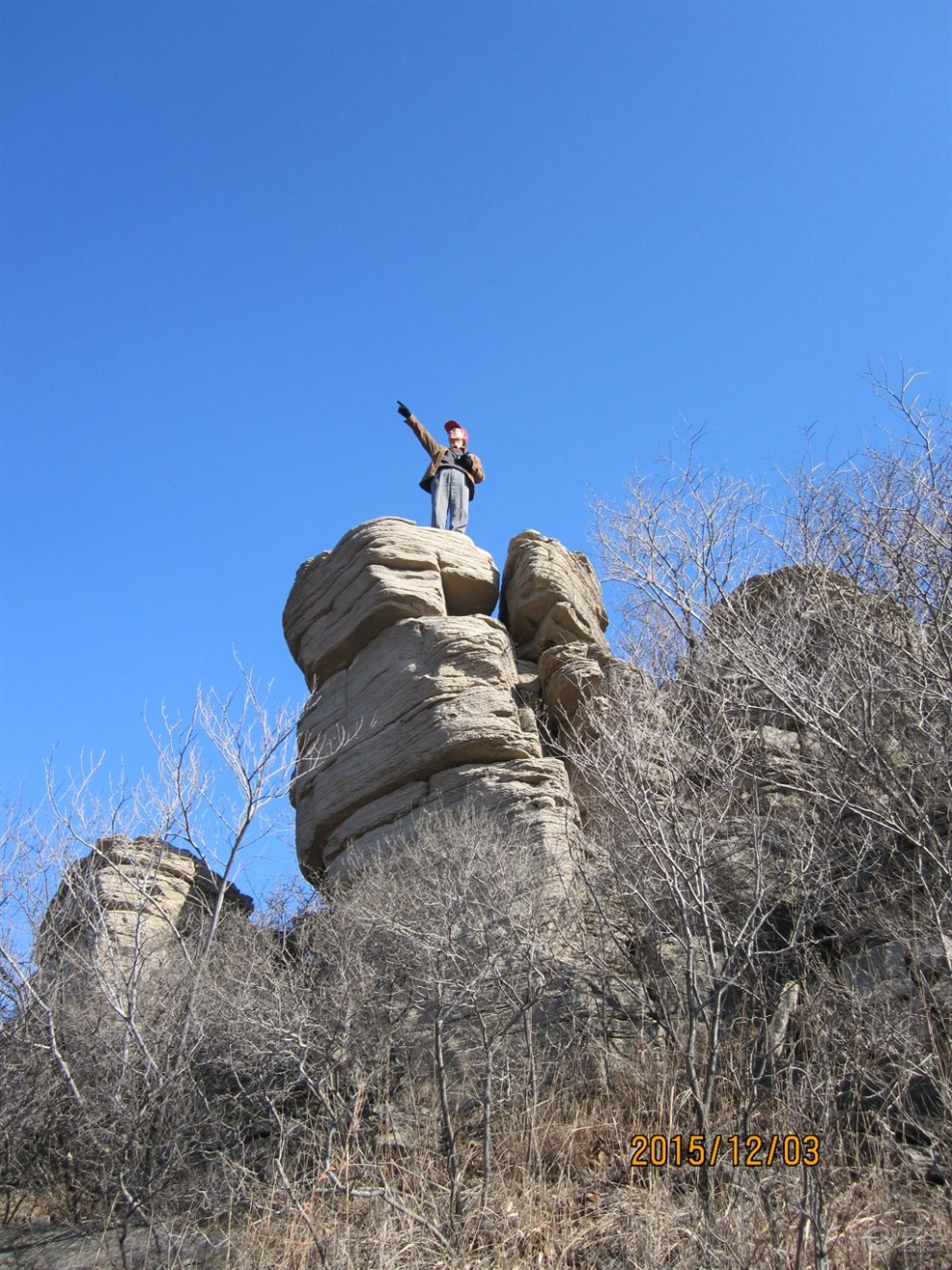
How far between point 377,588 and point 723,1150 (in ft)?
35.9

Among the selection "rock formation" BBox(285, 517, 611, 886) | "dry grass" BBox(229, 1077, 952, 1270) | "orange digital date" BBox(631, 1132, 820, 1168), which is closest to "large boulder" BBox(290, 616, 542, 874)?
"rock formation" BBox(285, 517, 611, 886)

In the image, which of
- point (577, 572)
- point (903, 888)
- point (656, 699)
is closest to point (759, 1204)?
point (903, 888)

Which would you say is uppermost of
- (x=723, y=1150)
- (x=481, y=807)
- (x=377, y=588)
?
(x=377, y=588)

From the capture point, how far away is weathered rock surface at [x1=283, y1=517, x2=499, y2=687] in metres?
17.1

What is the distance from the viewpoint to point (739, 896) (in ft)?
35.4

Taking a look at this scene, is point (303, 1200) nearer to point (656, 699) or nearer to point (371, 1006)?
point (371, 1006)

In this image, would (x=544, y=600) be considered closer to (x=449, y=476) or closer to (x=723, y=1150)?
(x=449, y=476)

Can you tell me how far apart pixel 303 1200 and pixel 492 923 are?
288 cm

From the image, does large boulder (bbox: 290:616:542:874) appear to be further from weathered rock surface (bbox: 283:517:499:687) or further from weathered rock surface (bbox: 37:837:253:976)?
weathered rock surface (bbox: 37:837:253:976)

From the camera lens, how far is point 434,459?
21.4 meters

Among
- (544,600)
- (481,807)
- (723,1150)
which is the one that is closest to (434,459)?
(544,600)

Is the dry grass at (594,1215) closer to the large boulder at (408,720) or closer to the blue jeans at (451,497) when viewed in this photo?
the large boulder at (408,720)

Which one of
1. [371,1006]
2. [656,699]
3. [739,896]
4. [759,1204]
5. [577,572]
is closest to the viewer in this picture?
[759,1204]

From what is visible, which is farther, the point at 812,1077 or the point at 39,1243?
the point at 39,1243
